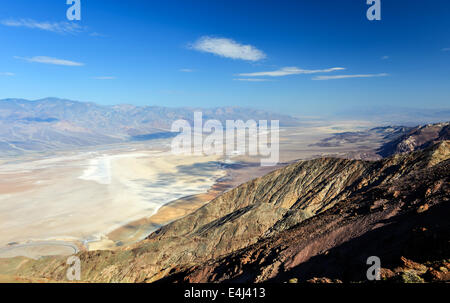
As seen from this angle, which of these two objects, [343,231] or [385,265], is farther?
[343,231]

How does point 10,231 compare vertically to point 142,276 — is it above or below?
below

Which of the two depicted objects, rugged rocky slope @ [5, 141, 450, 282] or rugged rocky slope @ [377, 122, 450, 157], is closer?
rugged rocky slope @ [5, 141, 450, 282]

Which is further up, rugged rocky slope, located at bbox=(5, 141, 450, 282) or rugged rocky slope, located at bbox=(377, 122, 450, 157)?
rugged rocky slope, located at bbox=(377, 122, 450, 157)

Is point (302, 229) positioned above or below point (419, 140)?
below

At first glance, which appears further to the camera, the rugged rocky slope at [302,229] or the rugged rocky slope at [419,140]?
the rugged rocky slope at [419,140]

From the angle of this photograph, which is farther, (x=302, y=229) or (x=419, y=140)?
(x=419, y=140)

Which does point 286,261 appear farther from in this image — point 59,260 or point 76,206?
point 76,206

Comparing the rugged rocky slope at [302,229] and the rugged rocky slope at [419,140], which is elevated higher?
the rugged rocky slope at [419,140]
